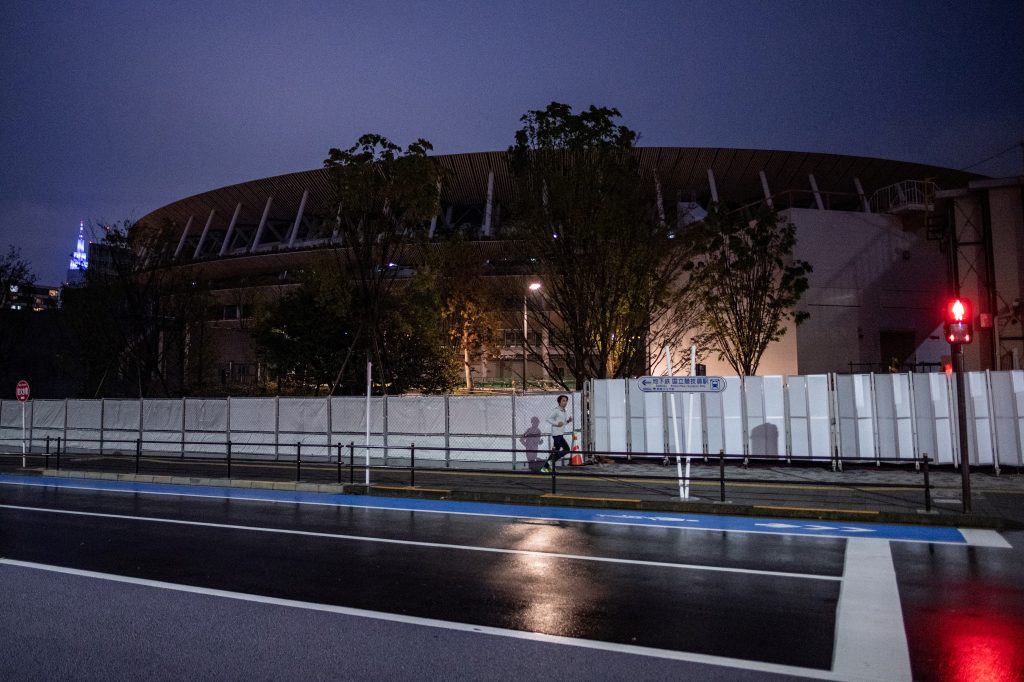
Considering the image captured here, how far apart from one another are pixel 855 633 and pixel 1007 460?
44.8 feet

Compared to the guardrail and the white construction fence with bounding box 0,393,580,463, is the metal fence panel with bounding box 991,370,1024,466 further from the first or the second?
the white construction fence with bounding box 0,393,580,463

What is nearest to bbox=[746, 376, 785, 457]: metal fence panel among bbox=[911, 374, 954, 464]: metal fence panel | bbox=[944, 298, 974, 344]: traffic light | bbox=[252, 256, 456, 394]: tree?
bbox=[911, 374, 954, 464]: metal fence panel

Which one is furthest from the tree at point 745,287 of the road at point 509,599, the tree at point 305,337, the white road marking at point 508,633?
the white road marking at point 508,633

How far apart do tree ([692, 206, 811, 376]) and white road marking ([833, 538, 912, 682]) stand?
18265mm

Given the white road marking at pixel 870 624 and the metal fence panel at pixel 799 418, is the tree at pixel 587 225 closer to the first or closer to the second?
the metal fence panel at pixel 799 418

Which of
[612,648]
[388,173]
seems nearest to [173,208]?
[388,173]

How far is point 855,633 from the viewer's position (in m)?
5.85

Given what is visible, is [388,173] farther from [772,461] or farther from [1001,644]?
[1001,644]

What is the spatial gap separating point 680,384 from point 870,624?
7.22 meters

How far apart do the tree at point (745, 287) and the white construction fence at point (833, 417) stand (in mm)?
8080

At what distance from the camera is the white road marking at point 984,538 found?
9.30 meters

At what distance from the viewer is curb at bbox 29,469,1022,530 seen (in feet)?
35.2

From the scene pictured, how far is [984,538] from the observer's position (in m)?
9.75

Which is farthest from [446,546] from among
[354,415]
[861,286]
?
[861,286]
